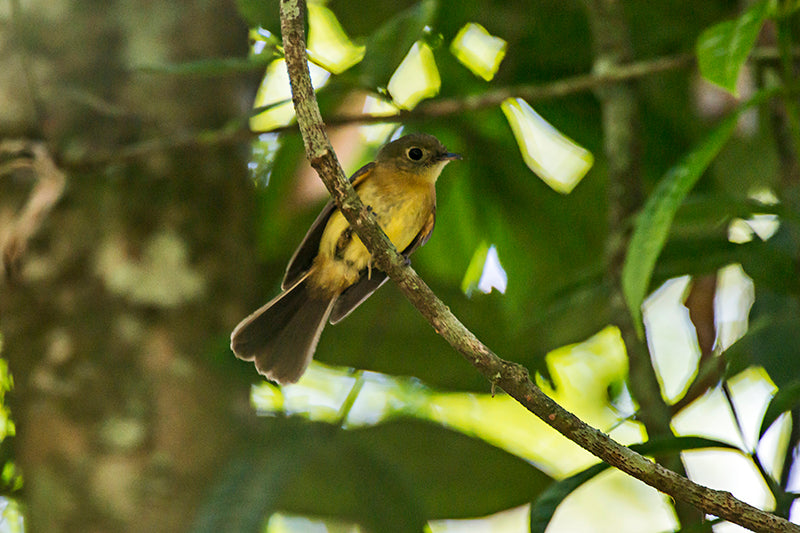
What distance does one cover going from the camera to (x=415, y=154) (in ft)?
10.9

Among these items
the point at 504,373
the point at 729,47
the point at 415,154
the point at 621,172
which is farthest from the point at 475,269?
the point at 504,373

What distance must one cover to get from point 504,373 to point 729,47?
4.26 feet

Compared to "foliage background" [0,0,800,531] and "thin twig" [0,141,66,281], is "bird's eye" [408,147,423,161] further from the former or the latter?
"thin twig" [0,141,66,281]

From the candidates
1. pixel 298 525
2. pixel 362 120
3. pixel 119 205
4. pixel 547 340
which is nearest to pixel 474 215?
pixel 547 340

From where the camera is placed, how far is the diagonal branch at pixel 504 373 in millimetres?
1602

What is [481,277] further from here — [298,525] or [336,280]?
[298,525]

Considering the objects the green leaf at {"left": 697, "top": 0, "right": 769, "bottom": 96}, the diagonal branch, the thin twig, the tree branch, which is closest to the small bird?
the tree branch

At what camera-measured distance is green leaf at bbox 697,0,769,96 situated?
2.34 meters

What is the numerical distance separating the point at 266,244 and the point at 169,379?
867 millimetres

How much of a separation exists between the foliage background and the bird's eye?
0.40 feet

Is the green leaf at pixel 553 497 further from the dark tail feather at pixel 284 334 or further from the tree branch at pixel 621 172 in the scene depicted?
the dark tail feather at pixel 284 334

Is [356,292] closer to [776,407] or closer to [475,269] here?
[475,269]

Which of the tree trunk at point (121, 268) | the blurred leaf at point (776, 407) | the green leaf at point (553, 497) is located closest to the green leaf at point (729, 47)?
the blurred leaf at point (776, 407)

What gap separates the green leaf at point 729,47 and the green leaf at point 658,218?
0.20 metres
